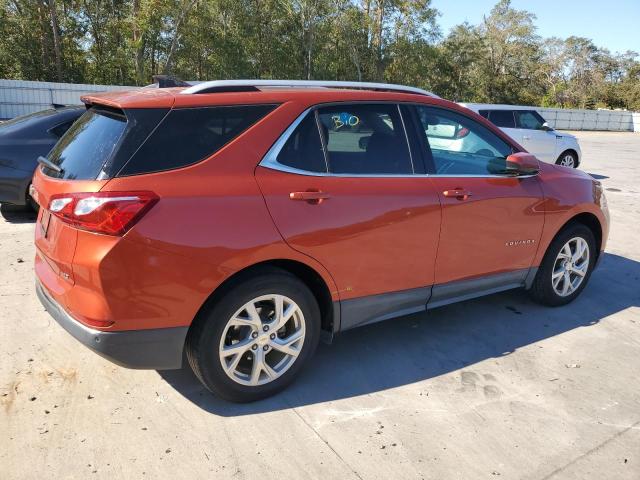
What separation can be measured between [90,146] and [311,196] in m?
1.23

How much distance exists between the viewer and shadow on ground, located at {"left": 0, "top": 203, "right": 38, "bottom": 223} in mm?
6950

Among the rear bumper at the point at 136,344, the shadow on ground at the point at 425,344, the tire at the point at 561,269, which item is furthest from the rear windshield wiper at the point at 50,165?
the tire at the point at 561,269

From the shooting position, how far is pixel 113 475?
2.52 meters

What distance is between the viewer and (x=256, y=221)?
2.85m

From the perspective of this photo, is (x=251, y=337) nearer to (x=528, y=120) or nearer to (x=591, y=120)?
(x=528, y=120)

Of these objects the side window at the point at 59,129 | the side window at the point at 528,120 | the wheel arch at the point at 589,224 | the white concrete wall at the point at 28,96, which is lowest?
the wheel arch at the point at 589,224

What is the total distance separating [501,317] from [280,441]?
248 centimetres

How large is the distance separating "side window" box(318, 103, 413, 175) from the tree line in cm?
2720

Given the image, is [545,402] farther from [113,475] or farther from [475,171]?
[113,475]

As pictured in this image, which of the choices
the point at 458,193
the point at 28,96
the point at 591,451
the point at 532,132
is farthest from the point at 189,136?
the point at 28,96

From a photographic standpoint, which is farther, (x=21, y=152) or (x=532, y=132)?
(x=532, y=132)

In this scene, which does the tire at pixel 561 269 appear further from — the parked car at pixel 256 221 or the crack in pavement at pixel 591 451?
the crack in pavement at pixel 591 451

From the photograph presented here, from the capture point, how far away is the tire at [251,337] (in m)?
2.85

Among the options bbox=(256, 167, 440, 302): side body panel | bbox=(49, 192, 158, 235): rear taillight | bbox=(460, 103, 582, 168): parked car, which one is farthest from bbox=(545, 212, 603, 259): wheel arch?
bbox=(460, 103, 582, 168): parked car
